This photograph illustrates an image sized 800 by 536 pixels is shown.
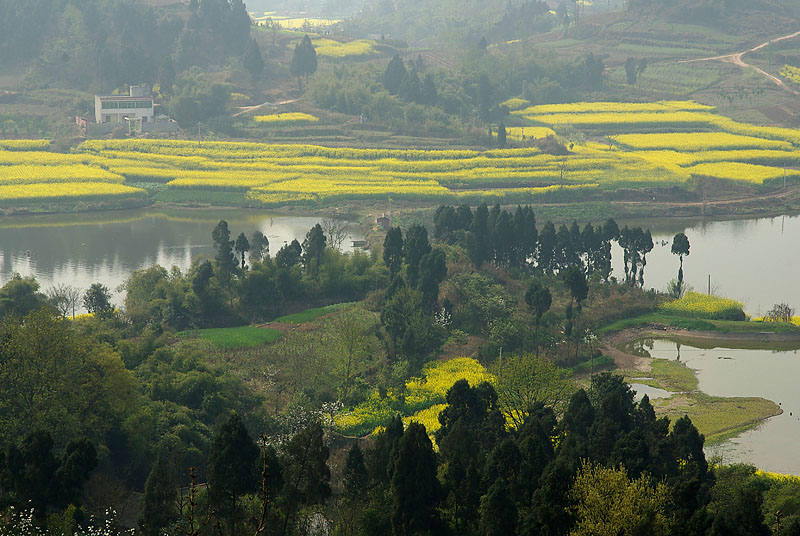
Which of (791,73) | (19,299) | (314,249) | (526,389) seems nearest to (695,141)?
(791,73)

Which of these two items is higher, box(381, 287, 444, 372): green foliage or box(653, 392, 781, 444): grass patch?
box(381, 287, 444, 372): green foliage

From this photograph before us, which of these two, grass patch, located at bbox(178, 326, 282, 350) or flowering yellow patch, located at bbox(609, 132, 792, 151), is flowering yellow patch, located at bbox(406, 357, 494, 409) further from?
flowering yellow patch, located at bbox(609, 132, 792, 151)

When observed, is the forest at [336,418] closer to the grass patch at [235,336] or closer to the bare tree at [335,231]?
the grass patch at [235,336]

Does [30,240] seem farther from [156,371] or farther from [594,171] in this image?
[594,171]

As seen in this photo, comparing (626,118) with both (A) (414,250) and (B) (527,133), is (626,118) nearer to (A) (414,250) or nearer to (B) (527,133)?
(B) (527,133)

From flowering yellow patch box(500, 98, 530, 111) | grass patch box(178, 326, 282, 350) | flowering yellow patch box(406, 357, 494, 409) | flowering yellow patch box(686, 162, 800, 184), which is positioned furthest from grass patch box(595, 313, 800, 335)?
flowering yellow patch box(500, 98, 530, 111)
